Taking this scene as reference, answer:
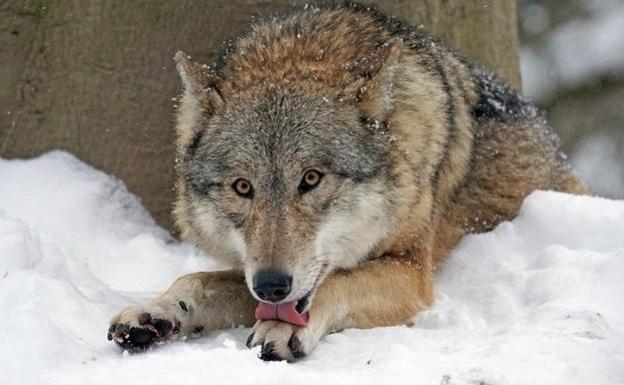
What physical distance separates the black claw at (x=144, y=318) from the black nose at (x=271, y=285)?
553mm

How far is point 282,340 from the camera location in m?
4.44

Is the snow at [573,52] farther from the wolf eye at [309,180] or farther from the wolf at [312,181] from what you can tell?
the wolf eye at [309,180]

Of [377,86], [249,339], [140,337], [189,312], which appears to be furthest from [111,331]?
[377,86]

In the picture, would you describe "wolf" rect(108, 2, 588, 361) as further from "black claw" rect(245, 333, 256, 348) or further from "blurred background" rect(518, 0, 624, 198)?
"blurred background" rect(518, 0, 624, 198)

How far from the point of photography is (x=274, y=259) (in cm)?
446

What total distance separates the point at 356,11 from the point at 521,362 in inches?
109

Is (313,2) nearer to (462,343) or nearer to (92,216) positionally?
(92,216)

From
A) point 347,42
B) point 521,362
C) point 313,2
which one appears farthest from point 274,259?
point 313,2

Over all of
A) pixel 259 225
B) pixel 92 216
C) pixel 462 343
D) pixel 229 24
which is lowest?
pixel 92 216

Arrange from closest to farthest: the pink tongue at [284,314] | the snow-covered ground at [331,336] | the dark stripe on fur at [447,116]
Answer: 1. the snow-covered ground at [331,336]
2. the pink tongue at [284,314]
3. the dark stripe on fur at [447,116]

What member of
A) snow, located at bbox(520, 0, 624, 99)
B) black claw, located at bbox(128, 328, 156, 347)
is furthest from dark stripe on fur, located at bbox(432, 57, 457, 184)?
snow, located at bbox(520, 0, 624, 99)

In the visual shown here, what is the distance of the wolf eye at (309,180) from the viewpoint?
4.82 meters

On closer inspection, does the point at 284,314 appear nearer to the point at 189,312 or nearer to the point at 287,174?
the point at 189,312

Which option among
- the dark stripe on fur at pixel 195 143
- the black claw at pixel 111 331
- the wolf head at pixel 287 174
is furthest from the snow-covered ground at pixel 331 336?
the dark stripe on fur at pixel 195 143
